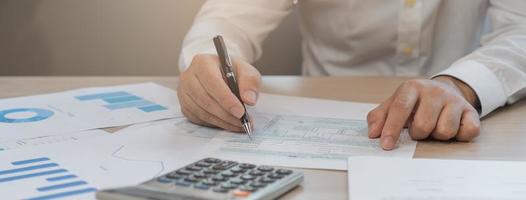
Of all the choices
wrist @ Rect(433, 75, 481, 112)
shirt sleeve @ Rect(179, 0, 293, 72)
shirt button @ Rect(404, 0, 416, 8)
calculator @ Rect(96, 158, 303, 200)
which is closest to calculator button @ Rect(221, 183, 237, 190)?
calculator @ Rect(96, 158, 303, 200)

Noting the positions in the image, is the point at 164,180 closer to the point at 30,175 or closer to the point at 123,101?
the point at 30,175

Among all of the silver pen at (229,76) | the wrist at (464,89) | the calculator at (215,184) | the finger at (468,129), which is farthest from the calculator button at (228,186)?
the wrist at (464,89)

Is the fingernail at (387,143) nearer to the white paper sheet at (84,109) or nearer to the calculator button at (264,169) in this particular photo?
the calculator button at (264,169)

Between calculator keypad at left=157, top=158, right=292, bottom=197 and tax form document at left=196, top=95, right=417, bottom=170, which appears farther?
tax form document at left=196, top=95, right=417, bottom=170

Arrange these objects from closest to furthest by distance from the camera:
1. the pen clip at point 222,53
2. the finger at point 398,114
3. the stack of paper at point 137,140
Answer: the stack of paper at point 137,140, the finger at point 398,114, the pen clip at point 222,53

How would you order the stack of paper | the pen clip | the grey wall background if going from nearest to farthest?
the stack of paper, the pen clip, the grey wall background

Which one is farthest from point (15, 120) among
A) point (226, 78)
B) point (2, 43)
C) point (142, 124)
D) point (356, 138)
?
point (2, 43)

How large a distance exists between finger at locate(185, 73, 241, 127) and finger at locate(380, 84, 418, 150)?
17 cm

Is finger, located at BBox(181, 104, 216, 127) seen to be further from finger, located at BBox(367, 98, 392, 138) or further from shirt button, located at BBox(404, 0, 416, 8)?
shirt button, located at BBox(404, 0, 416, 8)

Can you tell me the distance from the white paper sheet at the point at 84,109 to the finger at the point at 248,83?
0.41ft

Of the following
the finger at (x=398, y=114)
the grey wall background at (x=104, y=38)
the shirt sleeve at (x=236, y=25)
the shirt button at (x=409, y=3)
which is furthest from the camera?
the grey wall background at (x=104, y=38)

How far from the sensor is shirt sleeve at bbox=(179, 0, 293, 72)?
109cm

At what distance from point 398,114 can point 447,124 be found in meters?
0.05

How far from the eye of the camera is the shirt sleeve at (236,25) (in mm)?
1091
